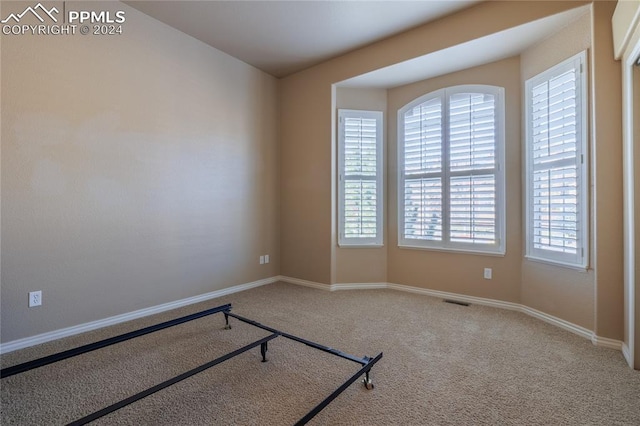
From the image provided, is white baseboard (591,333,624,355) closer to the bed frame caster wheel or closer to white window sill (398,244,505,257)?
white window sill (398,244,505,257)

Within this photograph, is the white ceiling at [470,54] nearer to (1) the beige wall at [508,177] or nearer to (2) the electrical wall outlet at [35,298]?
(1) the beige wall at [508,177]

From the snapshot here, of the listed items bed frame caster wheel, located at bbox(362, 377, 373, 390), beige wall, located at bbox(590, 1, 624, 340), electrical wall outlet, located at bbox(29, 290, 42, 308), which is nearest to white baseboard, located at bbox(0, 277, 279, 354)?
electrical wall outlet, located at bbox(29, 290, 42, 308)

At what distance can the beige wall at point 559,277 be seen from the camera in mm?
2455

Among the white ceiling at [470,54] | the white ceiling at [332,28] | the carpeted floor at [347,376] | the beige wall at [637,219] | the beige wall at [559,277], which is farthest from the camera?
the white ceiling at [332,28]

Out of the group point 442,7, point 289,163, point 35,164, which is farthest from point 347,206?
point 35,164

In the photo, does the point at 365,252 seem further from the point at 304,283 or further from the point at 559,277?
the point at 559,277

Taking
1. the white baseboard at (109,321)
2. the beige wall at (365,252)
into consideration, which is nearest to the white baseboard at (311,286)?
the white baseboard at (109,321)

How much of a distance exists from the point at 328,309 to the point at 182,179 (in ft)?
7.30

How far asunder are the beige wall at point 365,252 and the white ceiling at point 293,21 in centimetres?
58

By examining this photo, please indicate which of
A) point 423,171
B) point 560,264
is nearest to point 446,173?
point 423,171

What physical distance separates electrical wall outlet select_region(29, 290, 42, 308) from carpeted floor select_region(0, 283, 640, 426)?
13.4 inches

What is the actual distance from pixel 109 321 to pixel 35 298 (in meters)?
0.60

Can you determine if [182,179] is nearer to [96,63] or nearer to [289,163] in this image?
[96,63]

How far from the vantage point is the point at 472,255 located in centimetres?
340
